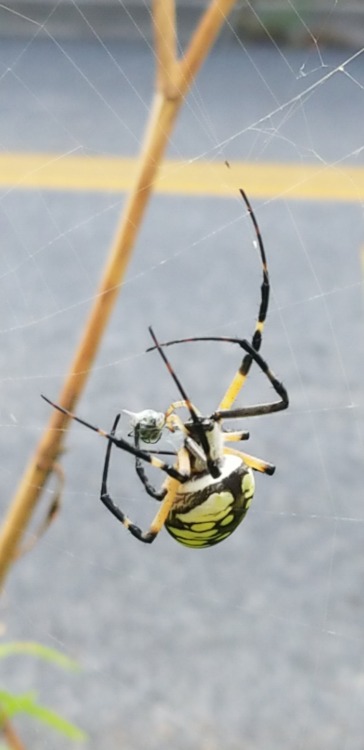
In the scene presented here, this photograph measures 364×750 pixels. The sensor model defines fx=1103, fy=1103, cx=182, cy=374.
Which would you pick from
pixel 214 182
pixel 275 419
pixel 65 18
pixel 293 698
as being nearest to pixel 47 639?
pixel 293 698

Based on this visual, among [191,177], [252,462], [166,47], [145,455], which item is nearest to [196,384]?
[191,177]

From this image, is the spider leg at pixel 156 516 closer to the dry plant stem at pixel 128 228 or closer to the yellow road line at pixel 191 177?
the dry plant stem at pixel 128 228

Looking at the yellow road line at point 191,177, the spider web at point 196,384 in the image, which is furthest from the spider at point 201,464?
the yellow road line at point 191,177

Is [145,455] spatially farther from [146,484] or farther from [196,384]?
[196,384]

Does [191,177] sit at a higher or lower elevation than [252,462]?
higher

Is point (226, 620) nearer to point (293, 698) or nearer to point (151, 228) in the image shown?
point (293, 698)

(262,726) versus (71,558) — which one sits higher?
(71,558)

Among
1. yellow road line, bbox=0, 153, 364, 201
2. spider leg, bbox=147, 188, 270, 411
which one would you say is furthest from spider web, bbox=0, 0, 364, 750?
spider leg, bbox=147, 188, 270, 411
